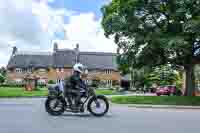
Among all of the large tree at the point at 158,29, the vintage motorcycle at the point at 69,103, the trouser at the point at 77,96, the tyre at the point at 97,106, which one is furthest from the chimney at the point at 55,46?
the trouser at the point at 77,96

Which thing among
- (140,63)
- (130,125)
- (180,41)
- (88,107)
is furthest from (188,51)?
(130,125)

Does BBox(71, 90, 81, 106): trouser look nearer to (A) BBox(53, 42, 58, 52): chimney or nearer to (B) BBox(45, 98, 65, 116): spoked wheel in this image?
(B) BBox(45, 98, 65, 116): spoked wheel

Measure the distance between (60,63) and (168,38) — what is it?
68689mm

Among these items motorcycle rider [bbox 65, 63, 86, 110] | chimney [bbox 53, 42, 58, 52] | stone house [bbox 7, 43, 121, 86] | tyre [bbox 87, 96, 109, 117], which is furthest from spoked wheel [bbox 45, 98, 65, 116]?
chimney [bbox 53, 42, 58, 52]

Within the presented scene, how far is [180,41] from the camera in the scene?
2488 cm

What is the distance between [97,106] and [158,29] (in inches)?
573

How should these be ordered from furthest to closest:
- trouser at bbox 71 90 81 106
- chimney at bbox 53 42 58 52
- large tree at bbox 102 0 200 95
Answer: chimney at bbox 53 42 58 52
large tree at bbox 102 0 200 95
trouser at bbox 71 90 81 106

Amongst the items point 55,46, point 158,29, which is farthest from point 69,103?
point 55,46

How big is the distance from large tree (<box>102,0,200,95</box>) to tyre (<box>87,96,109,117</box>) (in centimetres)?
1175

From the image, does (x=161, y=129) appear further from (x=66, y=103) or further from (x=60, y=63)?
(x=60, y=63)

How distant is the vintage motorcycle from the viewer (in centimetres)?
1394

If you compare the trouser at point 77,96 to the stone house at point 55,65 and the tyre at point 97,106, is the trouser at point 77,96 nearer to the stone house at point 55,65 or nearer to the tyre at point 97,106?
the tyre at point 97,106

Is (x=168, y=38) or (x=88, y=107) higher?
(x=168, y=38)

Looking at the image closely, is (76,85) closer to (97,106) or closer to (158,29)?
(97,106)
